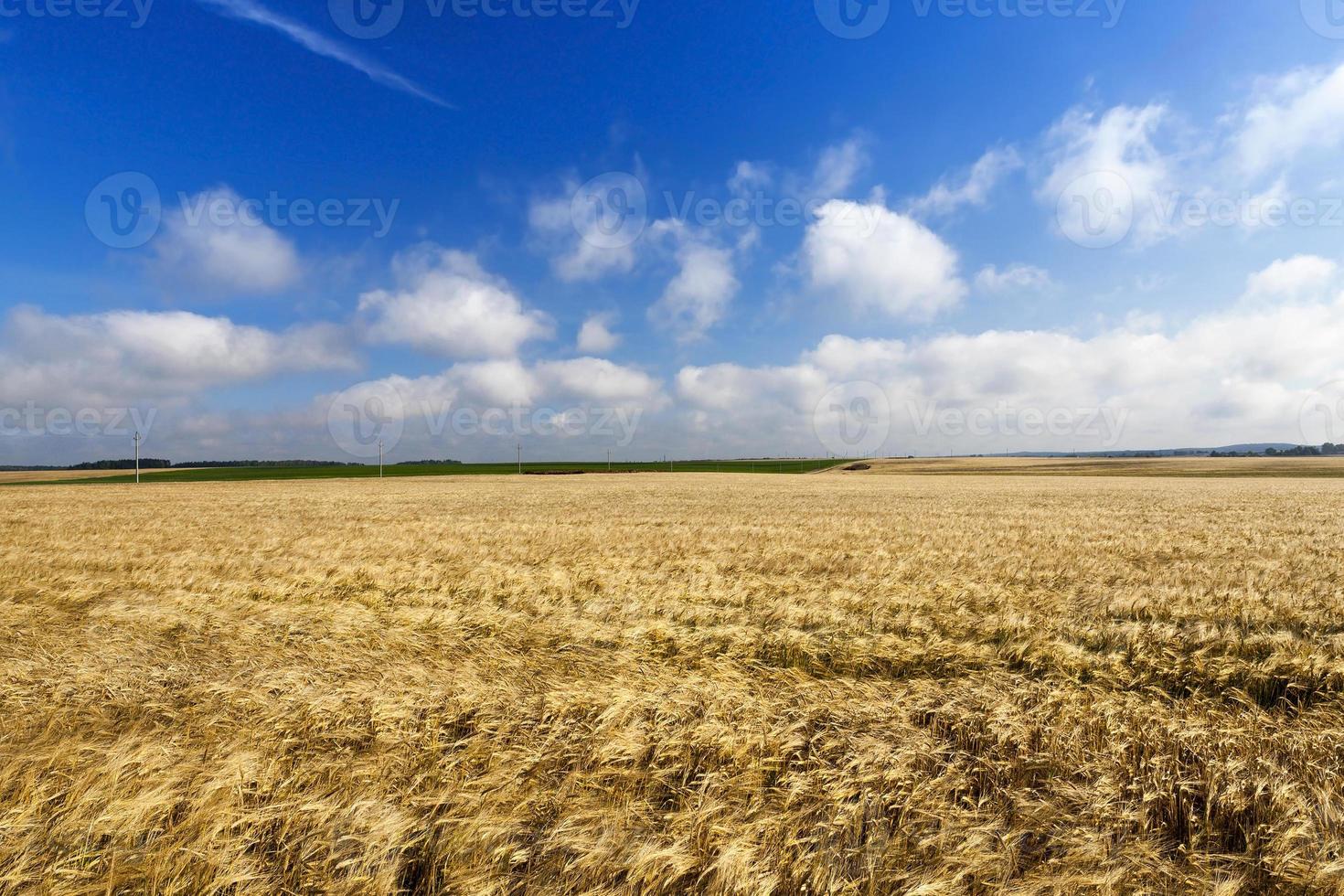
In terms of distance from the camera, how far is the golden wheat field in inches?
113

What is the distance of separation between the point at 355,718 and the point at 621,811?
8.41 ft

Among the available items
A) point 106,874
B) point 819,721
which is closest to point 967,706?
point 819,721

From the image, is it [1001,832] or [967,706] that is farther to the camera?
[967,706]

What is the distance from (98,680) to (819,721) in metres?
6.72

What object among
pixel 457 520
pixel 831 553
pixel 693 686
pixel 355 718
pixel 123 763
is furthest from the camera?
pixel 457 520

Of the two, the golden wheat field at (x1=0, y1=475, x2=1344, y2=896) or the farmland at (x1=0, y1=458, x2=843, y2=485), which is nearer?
the golden wheat field at (x1=0, y1=475, x2=1344, y2=896)

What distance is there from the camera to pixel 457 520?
20859mm

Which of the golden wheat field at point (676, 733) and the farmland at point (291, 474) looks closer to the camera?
the golden wheat field at point (676, 733)

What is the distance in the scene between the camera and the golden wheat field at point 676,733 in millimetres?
2881

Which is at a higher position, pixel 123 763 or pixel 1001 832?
pixel 123 763

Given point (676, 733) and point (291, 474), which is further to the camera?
point (291, 474)

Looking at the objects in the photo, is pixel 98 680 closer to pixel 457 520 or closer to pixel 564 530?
pixel 564 530

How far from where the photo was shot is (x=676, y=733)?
4117 mm

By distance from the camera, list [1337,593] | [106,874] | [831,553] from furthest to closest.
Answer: [831,553]
[1337,593]
[106,874]
